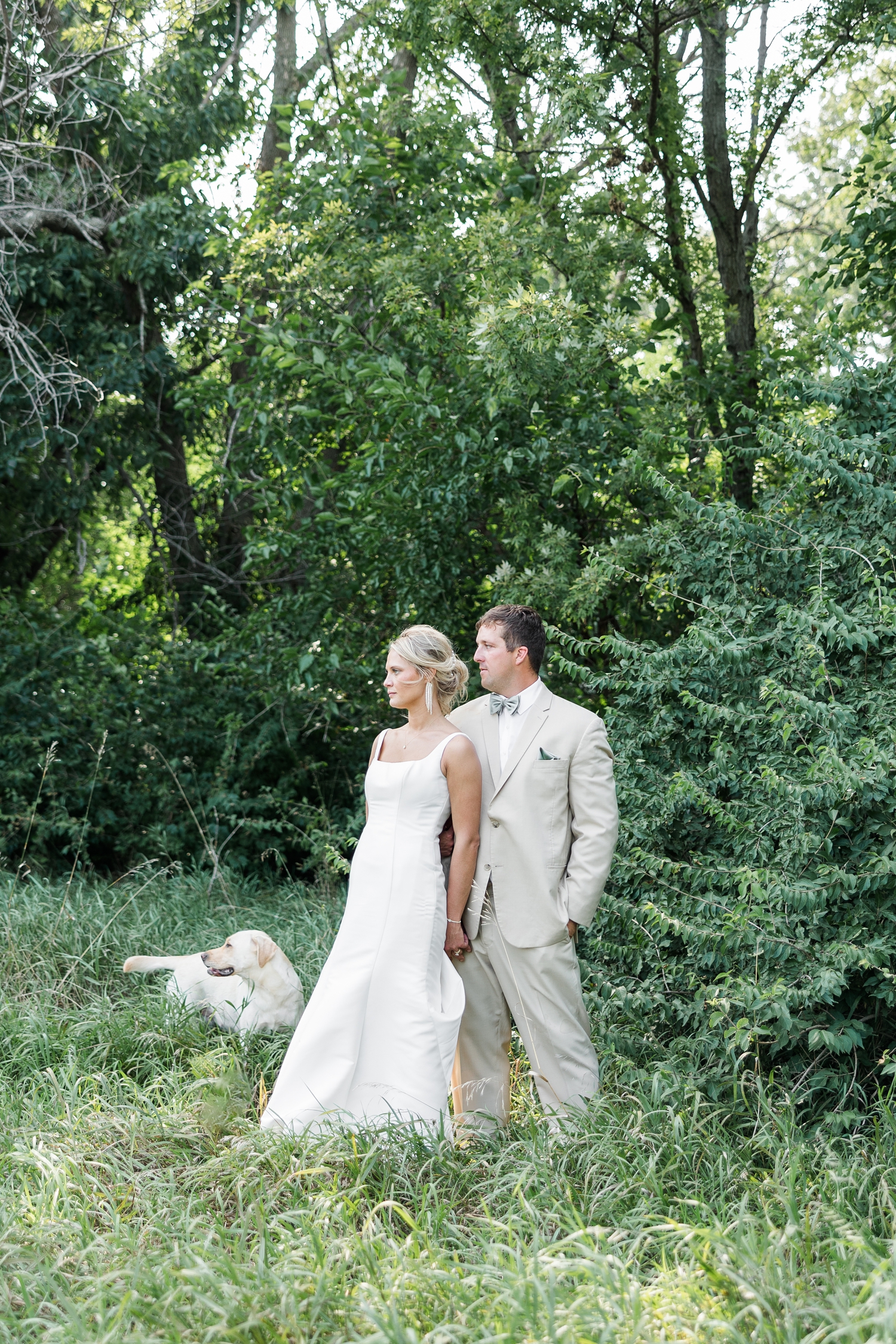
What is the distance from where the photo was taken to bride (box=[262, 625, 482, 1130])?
378 cm

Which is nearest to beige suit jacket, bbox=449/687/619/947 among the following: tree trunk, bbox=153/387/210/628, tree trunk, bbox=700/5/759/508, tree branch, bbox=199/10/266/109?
tree trunk, bbox=700/5/759/508

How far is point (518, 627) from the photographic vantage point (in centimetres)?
389

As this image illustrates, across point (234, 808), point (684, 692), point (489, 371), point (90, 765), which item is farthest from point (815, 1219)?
point (90, 765)

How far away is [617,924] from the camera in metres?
4.57

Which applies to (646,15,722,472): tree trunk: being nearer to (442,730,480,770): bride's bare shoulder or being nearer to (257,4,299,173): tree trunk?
(442,730,480,770): bride's bare shoulder

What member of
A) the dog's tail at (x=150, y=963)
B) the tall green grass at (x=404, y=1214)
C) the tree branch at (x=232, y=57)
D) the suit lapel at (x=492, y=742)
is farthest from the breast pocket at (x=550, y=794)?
the tree branch at (x=232, y=57)

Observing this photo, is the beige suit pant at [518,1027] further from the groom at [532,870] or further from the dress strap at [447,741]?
the dress strap at [447,741]

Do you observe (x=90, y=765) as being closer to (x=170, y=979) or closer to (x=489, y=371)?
(x=170, y=979)

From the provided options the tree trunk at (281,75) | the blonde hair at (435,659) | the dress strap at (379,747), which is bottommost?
the dress strap at (379,747)

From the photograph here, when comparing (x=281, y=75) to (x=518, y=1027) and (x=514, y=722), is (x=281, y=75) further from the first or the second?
(x=518, y=1027)

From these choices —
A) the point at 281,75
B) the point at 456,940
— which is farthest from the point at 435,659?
the point at 281,75

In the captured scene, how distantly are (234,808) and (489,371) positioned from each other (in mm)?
4061

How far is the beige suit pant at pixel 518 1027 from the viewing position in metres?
3.78

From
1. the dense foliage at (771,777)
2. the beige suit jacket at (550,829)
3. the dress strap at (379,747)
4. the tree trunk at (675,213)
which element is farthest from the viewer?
the tree trunk at (675,213)
